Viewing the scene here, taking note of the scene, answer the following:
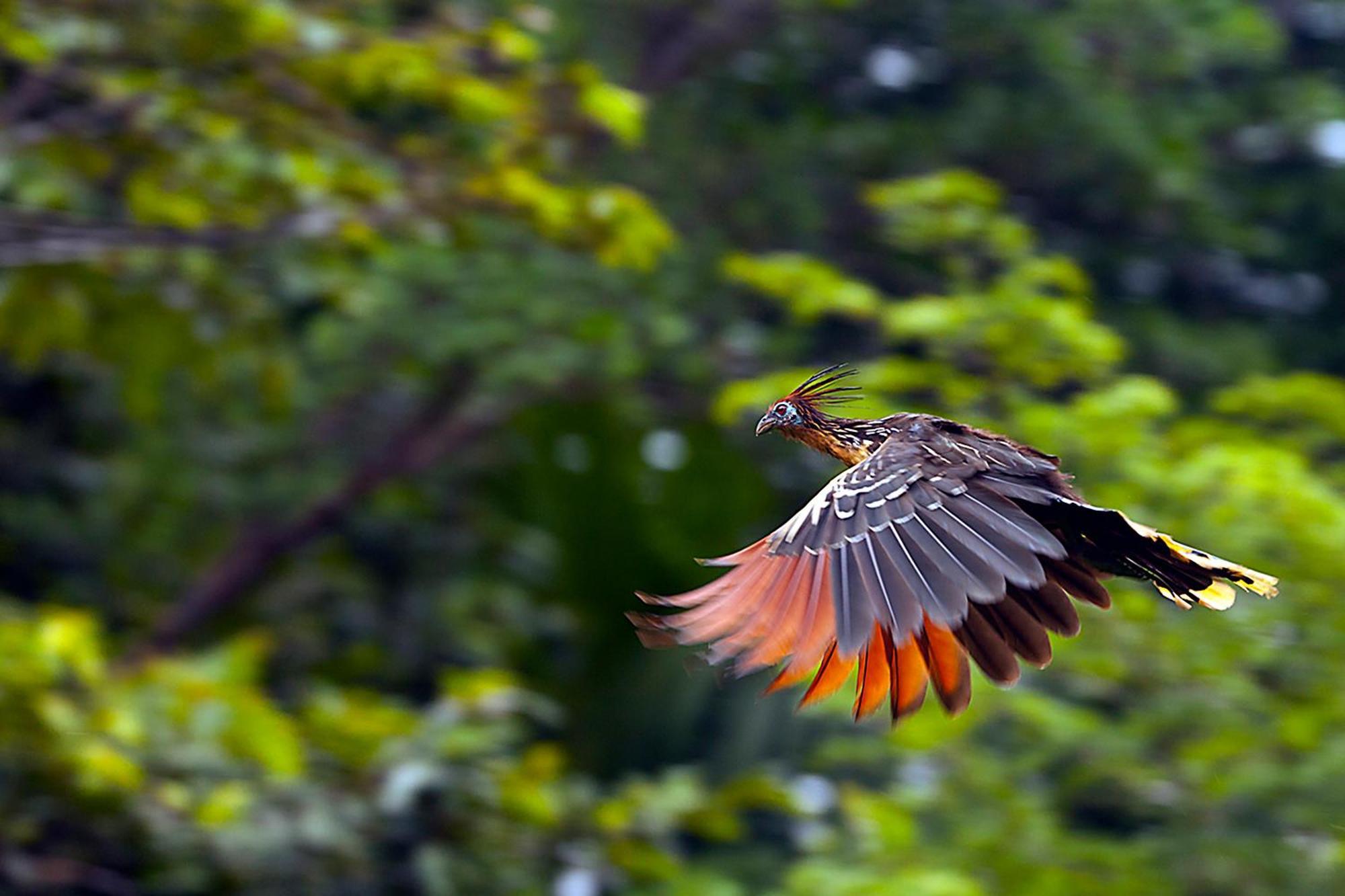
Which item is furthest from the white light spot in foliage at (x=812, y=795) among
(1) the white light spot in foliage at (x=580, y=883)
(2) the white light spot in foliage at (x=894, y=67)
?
(2) the white light spot in foliage at (x=894, y=67)

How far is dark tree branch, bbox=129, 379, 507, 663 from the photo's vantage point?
6.77 m

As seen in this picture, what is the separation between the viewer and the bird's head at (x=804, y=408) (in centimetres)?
286

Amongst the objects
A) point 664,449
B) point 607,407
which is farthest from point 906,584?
point 607,407

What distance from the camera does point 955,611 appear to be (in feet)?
7.67

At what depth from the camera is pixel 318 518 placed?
22.6 feet

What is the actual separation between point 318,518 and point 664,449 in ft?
4.81

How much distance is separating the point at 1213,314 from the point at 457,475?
3.26 m

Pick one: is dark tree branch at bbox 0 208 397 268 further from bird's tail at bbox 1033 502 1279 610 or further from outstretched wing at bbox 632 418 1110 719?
bird's tail at bbox 1033 502 1279 610

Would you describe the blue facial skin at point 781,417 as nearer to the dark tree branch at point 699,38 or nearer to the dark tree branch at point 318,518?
the dark tree branch at point 318,518

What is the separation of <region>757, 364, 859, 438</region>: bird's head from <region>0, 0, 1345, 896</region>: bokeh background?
0.75m

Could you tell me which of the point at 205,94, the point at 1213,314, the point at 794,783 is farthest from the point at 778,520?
the point at 205,94

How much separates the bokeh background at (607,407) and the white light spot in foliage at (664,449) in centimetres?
2

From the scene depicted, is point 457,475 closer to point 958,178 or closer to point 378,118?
point 378,118

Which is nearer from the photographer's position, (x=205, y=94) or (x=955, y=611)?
(x=955, y=611)
